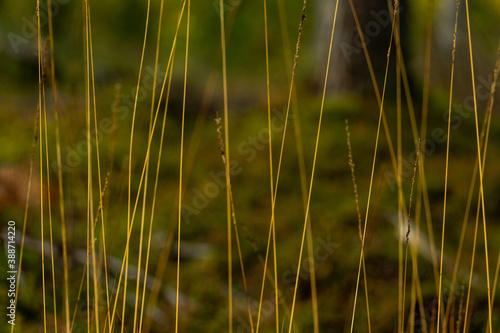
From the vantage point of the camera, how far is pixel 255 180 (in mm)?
2701

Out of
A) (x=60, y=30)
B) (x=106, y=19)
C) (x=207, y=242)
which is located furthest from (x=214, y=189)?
(x=106, y=19)

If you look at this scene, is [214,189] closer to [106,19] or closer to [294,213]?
[294,213]

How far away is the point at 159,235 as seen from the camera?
230 centimetres

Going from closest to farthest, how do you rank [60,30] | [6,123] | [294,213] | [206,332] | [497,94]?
[206,332] < [294,213] < [6,123] < [60,30] < [497,94]

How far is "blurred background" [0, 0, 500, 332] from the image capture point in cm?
185

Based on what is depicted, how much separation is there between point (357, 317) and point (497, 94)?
3.81m

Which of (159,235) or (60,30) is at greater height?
(60,30)

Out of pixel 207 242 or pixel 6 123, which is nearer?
pixel 207 242

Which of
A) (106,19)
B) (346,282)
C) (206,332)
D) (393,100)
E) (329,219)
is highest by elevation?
(106,19)

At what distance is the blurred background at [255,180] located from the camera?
73.0 inches

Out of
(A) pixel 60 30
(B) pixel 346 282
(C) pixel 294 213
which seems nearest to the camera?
(B) pixel 346 282

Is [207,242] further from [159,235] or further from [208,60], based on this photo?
[208,60]

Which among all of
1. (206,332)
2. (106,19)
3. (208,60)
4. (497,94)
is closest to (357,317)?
(206,332)

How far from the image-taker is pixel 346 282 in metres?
2.02
